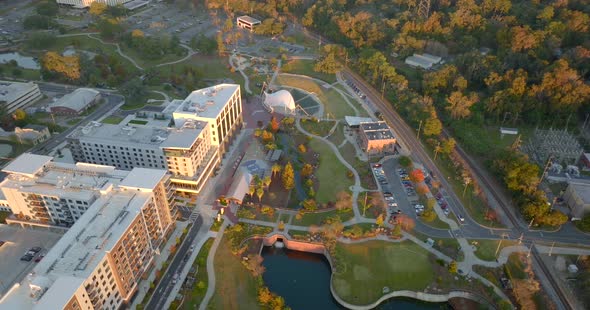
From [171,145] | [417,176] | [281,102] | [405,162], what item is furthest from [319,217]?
[281,102]

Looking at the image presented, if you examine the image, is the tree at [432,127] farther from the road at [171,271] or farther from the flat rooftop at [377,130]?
the road at [171,271]

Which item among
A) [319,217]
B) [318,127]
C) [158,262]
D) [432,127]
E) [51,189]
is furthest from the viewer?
[318,127]

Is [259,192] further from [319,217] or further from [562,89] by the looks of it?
[562,89]

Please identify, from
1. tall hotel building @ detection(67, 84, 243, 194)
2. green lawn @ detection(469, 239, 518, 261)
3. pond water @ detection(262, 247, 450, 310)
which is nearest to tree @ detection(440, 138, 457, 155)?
green lawn @ detection(469, 239, 518, 261)

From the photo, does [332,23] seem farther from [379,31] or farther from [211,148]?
[211,148]

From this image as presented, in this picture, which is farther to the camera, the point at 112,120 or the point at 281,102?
the point at 281,102

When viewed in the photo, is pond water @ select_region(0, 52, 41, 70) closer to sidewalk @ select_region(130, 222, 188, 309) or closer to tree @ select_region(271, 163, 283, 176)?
sidewalk @ select_region(130, 222, 188, 309)

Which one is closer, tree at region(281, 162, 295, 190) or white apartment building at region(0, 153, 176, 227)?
white apartment building at region(0, 153, 176, 227)
